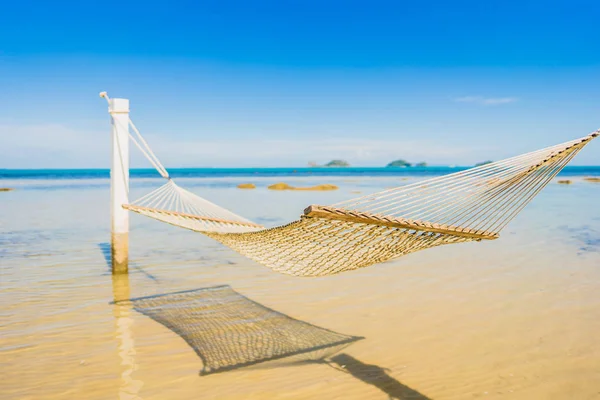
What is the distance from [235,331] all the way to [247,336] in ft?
0.48

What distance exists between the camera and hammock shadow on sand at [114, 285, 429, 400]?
288 cm

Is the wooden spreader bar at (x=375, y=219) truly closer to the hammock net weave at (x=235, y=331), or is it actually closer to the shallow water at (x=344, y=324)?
the shallow water at (x=344, y=324)

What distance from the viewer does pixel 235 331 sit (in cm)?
349

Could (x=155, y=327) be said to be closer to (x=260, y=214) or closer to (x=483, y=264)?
(x=483, y=264)

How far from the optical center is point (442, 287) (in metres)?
4.61

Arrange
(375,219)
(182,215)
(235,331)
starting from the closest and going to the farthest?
(375,219)
(235,331)
(182,215)

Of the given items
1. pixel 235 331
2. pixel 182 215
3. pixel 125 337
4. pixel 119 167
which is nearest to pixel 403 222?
pixel 235 331

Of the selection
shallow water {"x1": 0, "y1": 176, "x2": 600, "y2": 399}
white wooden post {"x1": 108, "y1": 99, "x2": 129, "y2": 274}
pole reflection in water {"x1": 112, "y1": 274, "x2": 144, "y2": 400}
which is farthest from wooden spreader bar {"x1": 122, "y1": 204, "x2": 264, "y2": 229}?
pole reflection in water {"x1": 112, "y1": 274, "x2": 144, "y2": 400}

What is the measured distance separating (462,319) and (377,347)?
93cm

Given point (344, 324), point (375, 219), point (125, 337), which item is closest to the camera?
point (375, 219)

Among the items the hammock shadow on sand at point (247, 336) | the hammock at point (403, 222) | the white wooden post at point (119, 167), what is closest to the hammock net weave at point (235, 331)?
the hammock shadow on sand at point (247, 336)

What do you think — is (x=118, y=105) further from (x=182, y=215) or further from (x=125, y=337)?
(x=125, y=337)

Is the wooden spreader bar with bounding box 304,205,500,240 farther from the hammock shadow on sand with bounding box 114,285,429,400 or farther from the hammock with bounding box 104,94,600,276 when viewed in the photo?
the hammock shadow on sand with bounding box 114,285,429,400

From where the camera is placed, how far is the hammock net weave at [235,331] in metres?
3.03
